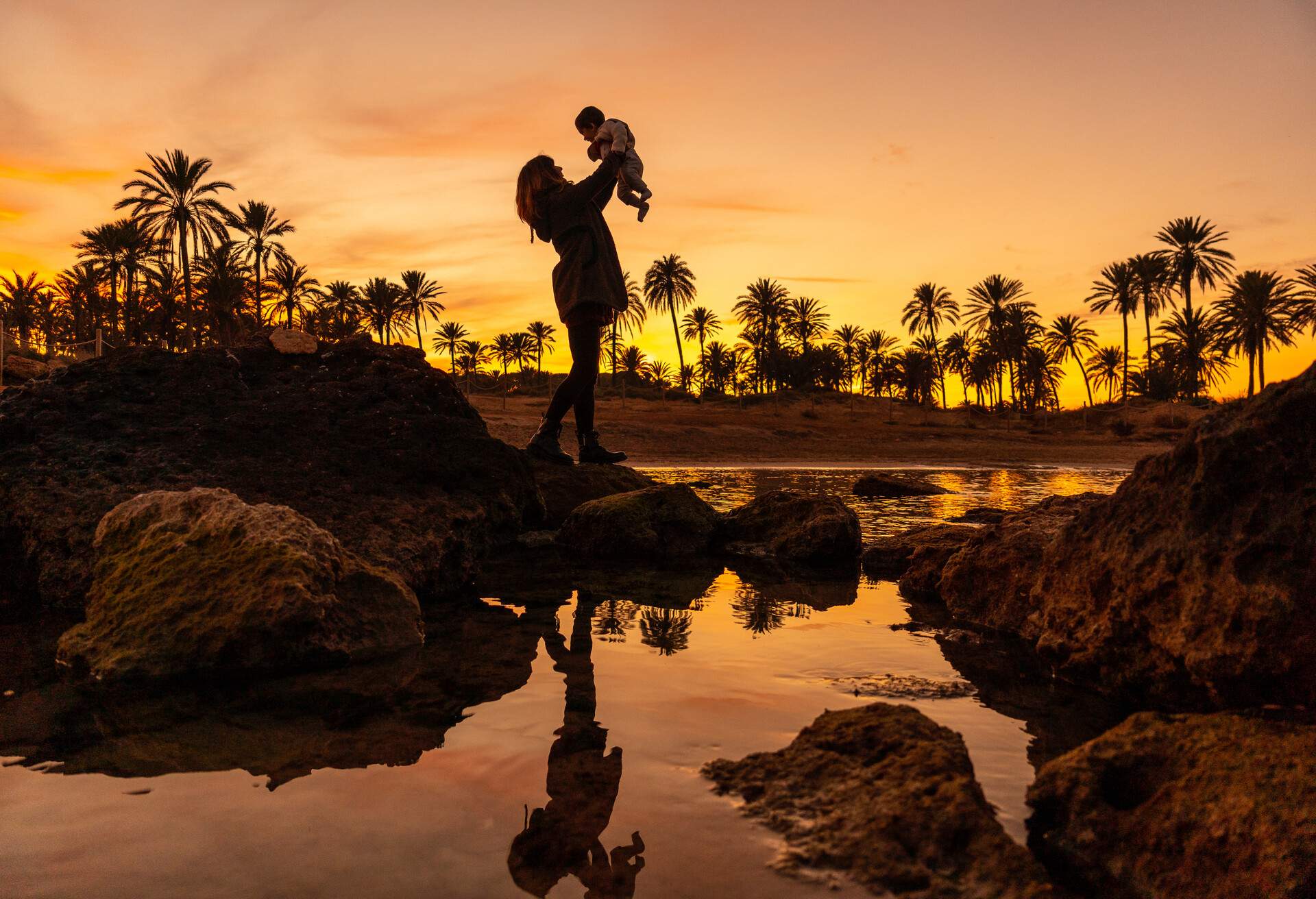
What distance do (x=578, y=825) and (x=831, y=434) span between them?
1536 inches

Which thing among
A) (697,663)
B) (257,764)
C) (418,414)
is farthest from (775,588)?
(257,764)

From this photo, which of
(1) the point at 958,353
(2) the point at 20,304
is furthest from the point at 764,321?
(2) the point at 20,304

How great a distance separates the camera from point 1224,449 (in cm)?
252

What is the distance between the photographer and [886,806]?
66.2 inches

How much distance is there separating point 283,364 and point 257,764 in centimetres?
400

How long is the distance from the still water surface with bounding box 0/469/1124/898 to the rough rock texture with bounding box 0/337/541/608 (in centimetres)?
78

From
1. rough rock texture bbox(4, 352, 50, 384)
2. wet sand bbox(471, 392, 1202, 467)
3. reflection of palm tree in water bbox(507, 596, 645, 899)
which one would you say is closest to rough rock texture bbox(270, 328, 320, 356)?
reflection of palm tree in water bbox(507, 596, 645, 899)

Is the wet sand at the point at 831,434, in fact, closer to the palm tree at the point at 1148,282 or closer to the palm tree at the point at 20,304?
the palm tree at the point at 1148,282

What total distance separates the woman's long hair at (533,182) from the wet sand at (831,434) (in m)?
17.4

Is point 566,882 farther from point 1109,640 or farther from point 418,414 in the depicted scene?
point 418,414

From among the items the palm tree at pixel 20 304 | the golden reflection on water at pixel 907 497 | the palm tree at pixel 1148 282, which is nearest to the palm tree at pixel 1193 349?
the palm tree at pixel 1148 282

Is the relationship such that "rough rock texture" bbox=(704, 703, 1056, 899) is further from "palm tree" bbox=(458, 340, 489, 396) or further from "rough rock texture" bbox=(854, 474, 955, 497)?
"palm tree" bbox=(458, 340, 489, 396)

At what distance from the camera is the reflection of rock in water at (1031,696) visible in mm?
2314

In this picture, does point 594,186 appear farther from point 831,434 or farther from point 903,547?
point 831,434
